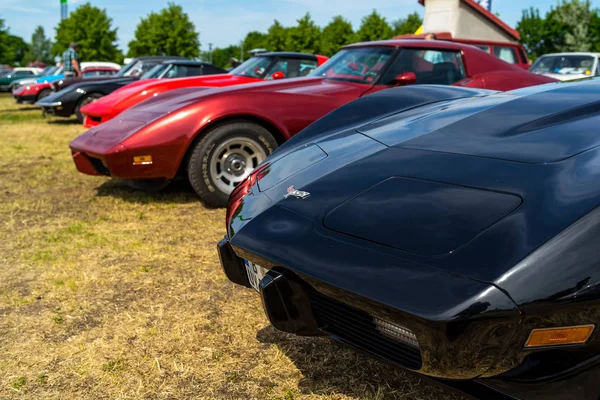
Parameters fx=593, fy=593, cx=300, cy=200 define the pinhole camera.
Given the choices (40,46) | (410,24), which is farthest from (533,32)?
(40,46)

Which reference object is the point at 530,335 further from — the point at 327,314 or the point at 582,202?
the point at 327,314

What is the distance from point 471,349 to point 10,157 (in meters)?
6.73

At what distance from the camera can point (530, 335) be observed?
1221mm

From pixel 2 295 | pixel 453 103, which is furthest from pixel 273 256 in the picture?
pixel 2 295

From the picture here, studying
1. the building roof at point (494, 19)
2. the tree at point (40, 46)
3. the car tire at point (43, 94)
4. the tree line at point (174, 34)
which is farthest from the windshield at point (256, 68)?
the tree at point (40, 46)

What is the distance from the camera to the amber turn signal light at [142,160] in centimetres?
387

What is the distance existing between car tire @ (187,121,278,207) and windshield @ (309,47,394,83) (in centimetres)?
94

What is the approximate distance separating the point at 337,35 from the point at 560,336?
44321 millimetres

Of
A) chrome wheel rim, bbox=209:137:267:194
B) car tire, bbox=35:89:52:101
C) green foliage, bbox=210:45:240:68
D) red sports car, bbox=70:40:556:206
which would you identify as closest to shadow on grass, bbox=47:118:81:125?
car tire, bbox=35:89:52:101

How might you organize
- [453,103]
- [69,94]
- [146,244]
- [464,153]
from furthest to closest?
[69,94] → [146,244] → [453,103] → [464,153]

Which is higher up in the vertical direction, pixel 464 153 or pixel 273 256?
pixel 464 153

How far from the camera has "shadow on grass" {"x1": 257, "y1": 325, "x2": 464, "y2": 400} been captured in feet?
6.14

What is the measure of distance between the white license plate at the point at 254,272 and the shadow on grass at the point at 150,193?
2673 mm

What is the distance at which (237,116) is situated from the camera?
4070 mm
